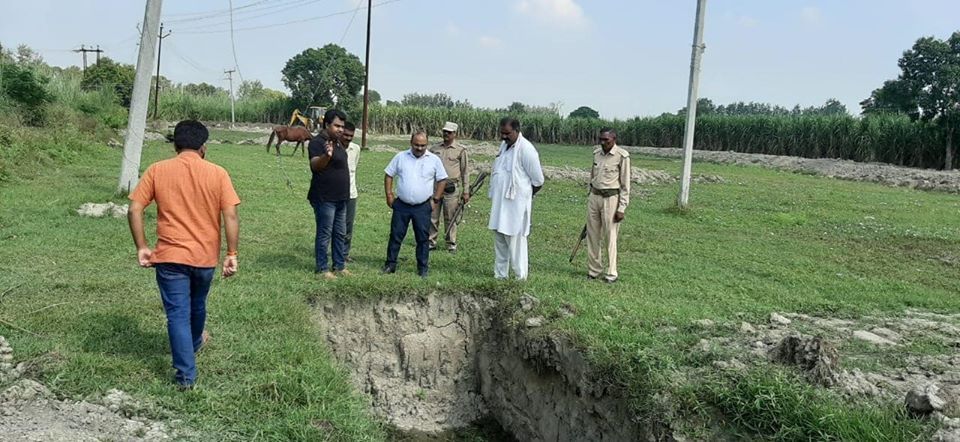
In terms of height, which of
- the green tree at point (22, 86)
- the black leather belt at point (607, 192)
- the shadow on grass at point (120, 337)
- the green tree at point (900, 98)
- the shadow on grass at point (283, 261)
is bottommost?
the shadow on grass at point (120, 337)

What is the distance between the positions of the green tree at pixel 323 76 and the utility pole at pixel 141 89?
38947mm

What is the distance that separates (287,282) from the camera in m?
7.06

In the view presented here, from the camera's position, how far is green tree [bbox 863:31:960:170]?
97.9 feet

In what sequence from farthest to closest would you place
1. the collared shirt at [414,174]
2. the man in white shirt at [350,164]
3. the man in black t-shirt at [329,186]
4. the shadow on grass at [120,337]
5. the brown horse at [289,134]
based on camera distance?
1. the brown horse at [289,134]
2. the man in white shirt at [350,164]
3. the collared shirt at [414,174]
4. the man in black t-shirt at [329,186]
5. the shadow on grass at [120,337]

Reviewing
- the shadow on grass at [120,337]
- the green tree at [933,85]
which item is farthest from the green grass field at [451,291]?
the green tree at [933,85]

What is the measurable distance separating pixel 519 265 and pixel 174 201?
4074 mm

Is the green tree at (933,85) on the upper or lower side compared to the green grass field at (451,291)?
upper

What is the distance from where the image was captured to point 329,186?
7117 mm

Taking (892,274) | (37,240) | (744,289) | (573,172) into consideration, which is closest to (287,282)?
(37,240)

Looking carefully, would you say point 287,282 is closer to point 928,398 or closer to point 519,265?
point 519,265

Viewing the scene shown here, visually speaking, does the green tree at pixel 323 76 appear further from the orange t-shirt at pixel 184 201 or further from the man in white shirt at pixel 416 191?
the orange t-shirt at pixel 184 201

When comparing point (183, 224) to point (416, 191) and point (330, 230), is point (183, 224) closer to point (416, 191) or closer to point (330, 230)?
point (330, 230)

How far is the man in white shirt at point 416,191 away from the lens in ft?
24.3

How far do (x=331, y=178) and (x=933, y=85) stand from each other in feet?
106
